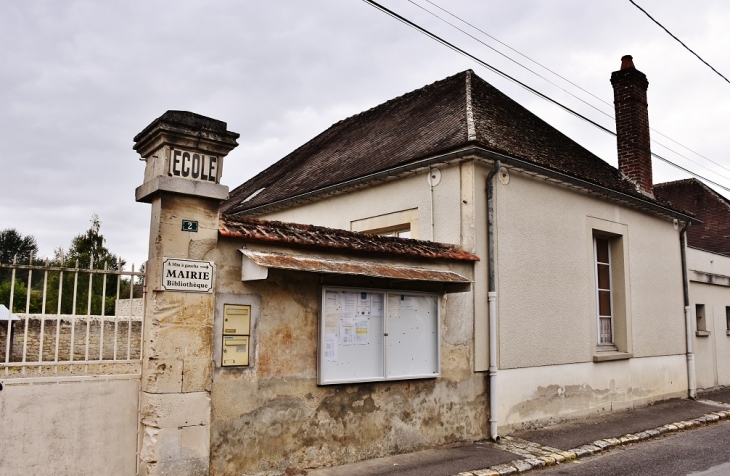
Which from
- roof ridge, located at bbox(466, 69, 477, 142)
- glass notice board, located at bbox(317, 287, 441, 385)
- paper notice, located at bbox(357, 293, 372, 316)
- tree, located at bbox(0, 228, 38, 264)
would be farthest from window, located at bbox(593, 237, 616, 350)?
tree, located at bbox(0, 228, 38, 264)

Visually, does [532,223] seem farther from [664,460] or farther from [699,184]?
[699,184]

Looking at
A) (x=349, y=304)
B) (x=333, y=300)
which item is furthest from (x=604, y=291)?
(x=333, y=300)

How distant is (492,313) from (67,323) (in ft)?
18.3

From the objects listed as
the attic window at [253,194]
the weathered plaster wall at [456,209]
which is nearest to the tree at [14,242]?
the attic window at [253,194]

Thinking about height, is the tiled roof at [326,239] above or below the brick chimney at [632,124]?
below

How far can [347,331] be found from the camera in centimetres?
699

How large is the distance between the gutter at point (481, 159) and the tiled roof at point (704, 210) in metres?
8.41

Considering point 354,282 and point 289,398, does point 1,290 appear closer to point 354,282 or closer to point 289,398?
point 289,398

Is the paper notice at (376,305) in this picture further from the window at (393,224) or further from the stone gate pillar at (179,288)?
the window at (393,224)

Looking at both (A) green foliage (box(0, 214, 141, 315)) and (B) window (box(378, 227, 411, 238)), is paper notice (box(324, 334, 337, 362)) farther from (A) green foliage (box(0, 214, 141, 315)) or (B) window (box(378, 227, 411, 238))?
(B) window (box(378, 227, 411, 238))

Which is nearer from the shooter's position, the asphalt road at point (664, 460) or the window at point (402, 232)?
the asphalt road at point (664, 460)

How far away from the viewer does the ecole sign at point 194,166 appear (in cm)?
587

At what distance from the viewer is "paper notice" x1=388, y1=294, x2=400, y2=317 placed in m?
7.43

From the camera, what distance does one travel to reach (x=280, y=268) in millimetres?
5996
